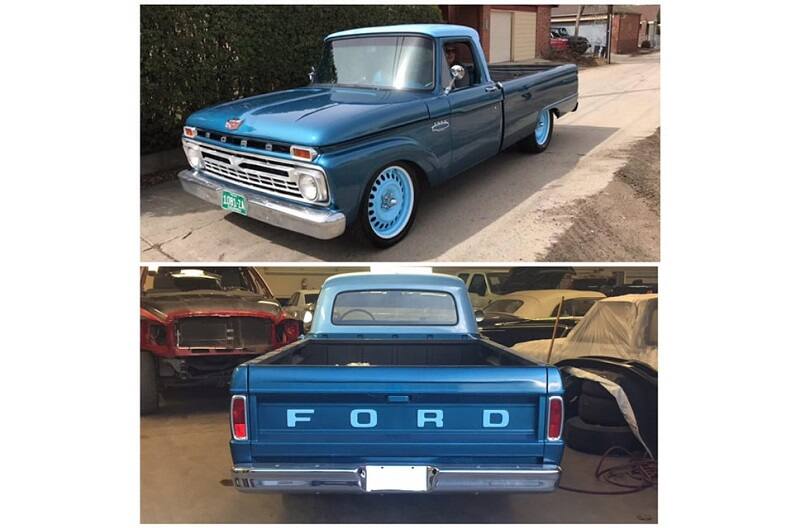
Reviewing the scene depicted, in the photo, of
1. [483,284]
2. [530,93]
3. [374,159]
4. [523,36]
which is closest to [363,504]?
[374,159]

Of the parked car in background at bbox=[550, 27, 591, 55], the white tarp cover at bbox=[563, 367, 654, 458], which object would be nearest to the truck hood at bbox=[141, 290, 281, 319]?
the white tarp cover at bbox=[563, 367, 654, 458]

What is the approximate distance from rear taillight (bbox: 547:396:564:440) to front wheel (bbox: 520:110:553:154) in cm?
472

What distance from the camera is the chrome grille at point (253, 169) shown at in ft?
13.4

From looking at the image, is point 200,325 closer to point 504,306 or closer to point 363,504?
point 363,504

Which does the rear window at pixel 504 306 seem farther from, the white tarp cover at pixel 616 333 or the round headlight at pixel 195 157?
the round headlight at pixel 195 157

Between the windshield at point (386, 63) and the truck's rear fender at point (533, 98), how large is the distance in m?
1.33

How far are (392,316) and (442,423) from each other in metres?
1.30

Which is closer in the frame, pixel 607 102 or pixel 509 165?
pixel 509 165

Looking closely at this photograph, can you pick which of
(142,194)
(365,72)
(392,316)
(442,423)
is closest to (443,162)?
(365,72)

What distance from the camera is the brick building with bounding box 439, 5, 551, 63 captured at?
53.0 feet

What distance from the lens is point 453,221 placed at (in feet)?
16.9

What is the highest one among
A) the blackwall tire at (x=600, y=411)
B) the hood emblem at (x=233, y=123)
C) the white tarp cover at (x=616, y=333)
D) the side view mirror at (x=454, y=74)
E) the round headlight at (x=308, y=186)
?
the side view mirror at (x=454, y=74)

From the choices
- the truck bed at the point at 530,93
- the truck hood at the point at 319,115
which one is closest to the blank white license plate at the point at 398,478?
the truck hood at the point at 319,115

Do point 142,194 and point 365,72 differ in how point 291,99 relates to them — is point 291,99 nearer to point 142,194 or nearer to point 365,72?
point 365,72
